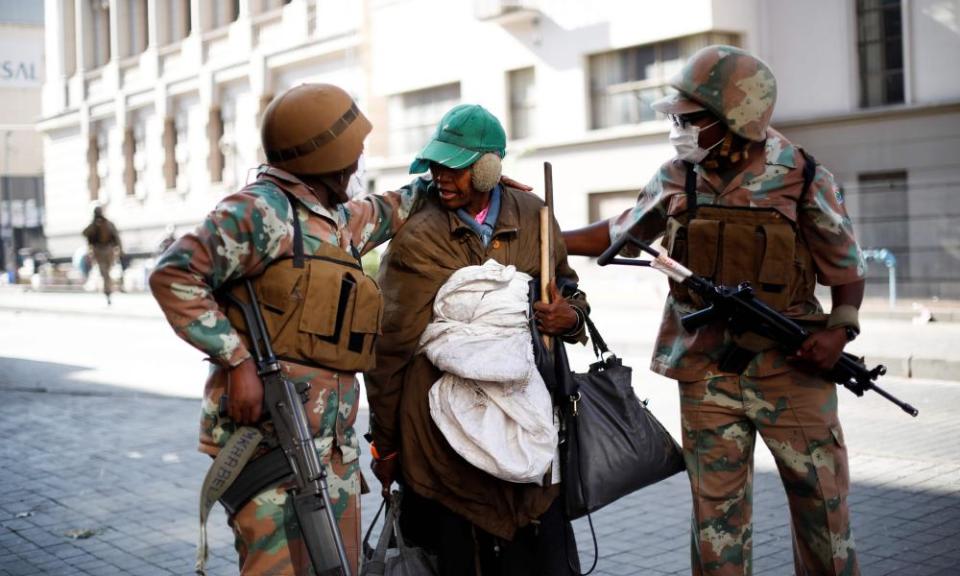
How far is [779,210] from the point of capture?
3.69 metres

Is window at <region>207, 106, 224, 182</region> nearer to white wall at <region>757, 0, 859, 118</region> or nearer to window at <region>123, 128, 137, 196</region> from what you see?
window at <region>123, 128, 137, 196</region>

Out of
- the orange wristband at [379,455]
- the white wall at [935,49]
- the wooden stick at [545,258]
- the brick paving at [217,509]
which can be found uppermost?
the white wall at [935,49]

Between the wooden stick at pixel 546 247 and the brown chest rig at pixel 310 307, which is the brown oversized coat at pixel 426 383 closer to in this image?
the wooden stick at pixel 546 247

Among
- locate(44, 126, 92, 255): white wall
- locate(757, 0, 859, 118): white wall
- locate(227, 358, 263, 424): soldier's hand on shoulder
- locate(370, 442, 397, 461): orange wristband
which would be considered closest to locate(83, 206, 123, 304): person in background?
locate(757, 0, 859, 118): white wall

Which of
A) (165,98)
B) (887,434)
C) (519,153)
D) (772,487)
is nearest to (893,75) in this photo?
(519,153)

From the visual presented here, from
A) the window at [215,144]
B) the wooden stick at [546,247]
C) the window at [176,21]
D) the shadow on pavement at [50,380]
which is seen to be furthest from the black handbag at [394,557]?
the window at [176,21]

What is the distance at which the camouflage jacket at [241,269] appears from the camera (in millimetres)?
3070

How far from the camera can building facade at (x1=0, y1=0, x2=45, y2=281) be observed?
52.3 metres

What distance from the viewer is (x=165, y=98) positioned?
36.9 m

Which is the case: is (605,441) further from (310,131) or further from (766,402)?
(310,131)

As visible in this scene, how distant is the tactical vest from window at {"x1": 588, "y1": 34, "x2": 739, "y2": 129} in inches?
697

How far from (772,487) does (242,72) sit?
28.8 meters

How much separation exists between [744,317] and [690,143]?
574mm

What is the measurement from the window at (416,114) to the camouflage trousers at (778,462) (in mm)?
22607
